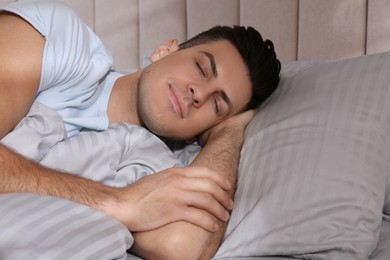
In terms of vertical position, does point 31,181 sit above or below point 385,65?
below

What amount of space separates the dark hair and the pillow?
135mm

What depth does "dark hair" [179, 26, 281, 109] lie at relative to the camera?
56.2 inches

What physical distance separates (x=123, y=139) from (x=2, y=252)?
0.57 meters

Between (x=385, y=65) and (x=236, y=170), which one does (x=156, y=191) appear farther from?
(x=385, y=65)

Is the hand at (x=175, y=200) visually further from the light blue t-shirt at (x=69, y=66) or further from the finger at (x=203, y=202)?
the light blue t-shirt at (x=69, y=66)

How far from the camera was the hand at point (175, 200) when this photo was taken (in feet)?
3.40

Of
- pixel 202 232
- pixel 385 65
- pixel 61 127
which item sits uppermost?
pixel 385 65

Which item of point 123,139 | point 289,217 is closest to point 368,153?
point 289,217

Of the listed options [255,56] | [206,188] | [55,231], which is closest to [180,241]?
[206,188]

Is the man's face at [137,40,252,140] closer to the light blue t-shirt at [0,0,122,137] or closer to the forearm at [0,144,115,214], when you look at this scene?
the light blue t-shirt at [0,0,122,137]

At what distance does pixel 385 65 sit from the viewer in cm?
125

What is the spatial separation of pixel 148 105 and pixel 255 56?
31 centimetres

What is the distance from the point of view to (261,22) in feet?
5.79

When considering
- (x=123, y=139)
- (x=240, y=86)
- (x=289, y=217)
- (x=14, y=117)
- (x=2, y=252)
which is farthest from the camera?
(x=240, y=86)
